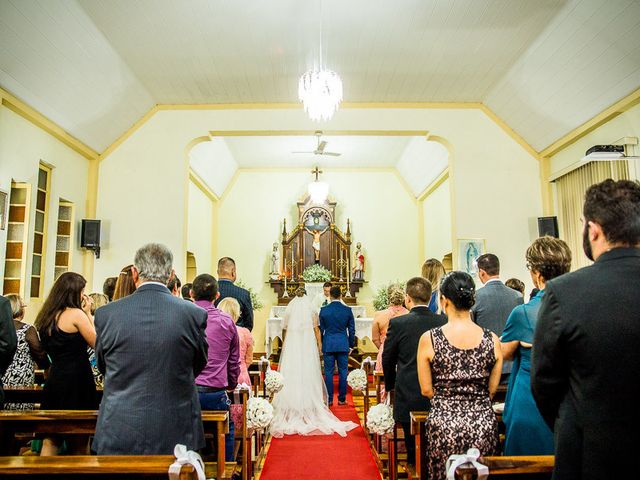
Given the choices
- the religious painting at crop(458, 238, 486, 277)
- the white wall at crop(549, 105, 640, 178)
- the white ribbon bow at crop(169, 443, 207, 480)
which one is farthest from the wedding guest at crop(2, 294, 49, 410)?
the white wall at crop(549, 105, 640, 178)

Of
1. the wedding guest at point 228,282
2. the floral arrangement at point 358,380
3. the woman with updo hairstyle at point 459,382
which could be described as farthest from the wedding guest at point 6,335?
the floral arrangement at point 358,380

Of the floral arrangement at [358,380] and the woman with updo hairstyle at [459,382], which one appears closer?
the woman with updo hairstyle at [459,382]

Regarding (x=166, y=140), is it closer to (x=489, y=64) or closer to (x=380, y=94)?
(x=380, y=94)

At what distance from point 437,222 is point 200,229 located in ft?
17.0

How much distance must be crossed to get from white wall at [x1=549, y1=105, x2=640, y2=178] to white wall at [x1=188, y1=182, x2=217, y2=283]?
6.76 m

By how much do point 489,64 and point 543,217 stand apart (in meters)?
2.45

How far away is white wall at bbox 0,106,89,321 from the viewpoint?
599 centimetres

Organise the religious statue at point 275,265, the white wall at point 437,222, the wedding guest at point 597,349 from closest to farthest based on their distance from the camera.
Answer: the wedding guest at point 597,349 < the white wall at point 437,222 < the religious statue at point 275,265

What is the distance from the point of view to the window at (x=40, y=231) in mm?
6863

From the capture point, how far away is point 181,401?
2338 mm

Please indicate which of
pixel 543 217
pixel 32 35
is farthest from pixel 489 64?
pixel 32 35

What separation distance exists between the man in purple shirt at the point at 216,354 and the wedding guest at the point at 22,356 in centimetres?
126

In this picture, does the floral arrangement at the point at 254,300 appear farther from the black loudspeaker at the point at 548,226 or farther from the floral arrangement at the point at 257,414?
the floral arrangement at the point at 257,414

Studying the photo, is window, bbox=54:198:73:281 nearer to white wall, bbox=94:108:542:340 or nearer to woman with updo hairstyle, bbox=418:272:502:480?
white wall, bbox=94:108:542:340
